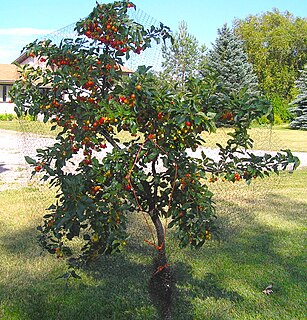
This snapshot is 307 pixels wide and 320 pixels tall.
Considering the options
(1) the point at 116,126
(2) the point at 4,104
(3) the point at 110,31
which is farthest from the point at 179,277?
(2) the point at 4,104

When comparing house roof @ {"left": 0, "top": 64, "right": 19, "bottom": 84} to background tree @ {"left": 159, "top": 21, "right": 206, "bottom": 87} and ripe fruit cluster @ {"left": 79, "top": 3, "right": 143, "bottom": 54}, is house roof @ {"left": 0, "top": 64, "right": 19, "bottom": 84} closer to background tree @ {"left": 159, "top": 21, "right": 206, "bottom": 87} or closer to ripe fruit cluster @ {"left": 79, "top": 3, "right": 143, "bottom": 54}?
background tree @ {"left": 159, "top": 21, "right": 206, "bottom": 87}

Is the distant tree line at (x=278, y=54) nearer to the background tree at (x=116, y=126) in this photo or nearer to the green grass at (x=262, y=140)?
the green grass at (x=262, y=140)

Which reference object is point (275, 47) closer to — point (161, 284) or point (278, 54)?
point (278, 54)

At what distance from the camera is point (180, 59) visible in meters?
2.66

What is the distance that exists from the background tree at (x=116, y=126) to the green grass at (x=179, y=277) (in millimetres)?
498

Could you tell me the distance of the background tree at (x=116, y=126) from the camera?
201 cm

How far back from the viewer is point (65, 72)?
7.03 feet

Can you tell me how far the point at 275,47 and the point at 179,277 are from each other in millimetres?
32348

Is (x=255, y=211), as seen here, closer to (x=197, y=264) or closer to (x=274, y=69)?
(x=197, y=264)

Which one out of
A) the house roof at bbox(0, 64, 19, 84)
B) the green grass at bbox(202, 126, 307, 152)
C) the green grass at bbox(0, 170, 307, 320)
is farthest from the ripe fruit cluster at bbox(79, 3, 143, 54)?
the house roof at bbox(0, 64, 19, 84)

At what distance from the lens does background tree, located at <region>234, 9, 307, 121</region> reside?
1248 inches

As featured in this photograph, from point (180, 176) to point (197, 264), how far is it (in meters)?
1.30

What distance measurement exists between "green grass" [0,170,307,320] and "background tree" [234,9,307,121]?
27763 millimetres

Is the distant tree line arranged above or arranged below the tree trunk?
above
